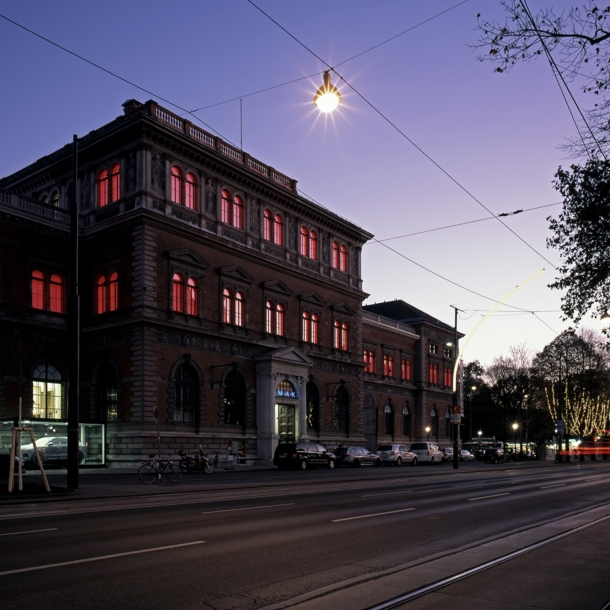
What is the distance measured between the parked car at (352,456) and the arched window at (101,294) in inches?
689

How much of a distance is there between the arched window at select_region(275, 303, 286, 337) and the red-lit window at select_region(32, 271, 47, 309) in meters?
15.6

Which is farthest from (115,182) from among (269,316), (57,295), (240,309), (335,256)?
(335,256)

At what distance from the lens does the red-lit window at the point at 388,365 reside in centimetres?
7068

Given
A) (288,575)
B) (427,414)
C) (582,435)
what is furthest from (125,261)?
(582,435)

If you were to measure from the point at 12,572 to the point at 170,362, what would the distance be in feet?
105

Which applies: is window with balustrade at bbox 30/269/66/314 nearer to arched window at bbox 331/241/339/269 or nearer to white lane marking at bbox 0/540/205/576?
arched window at bbox 331/241/339/269

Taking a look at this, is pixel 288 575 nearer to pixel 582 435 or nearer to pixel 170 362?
pixel 170 362

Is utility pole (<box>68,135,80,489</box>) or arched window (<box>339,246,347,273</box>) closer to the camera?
utility pole (<box>68,135,80,489</box>)

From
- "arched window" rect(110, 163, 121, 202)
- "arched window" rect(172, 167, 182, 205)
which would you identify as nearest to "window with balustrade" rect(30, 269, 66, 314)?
"arched window" rect(110, 163, 121, 202)

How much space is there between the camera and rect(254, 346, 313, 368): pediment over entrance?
151 feet

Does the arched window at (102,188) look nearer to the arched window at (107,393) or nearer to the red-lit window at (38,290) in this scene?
the red-lit window at (38,290)

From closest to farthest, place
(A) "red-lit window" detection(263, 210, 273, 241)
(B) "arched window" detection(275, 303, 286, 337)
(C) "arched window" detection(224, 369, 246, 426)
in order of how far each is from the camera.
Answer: (C) "arched window" detection(224, 369, 246, 426), (A) "red-lit window" detection(263, 210, 273, 241), (B) "arched window" detection(275, 303, 286, 337)

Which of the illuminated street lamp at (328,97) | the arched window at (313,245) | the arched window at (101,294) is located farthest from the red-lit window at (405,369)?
the illuminated street lamp at (328,97)

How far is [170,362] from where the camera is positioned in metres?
40.1
